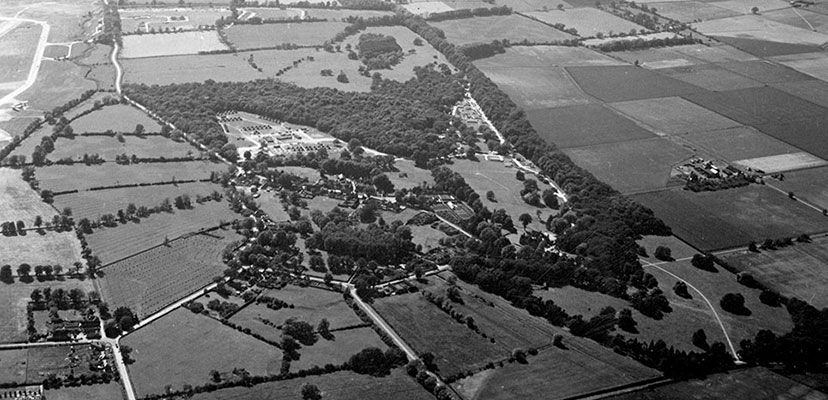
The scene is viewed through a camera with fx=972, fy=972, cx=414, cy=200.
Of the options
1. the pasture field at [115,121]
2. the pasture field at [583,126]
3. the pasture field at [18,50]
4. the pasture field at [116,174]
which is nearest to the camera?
the pasture field at [116,174]

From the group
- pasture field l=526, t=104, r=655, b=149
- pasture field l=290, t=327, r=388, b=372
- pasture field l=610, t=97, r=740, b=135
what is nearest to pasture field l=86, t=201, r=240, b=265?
pasture field l=290, t=327, r=388, b=372

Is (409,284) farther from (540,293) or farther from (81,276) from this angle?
(81,276)

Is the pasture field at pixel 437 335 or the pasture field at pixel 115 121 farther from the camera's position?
the pasture field at pixel 115 121

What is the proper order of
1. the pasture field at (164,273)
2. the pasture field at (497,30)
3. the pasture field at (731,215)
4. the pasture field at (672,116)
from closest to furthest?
the pasture field at (164,273) → the pasture field at (731,215) → the pasture field at (672,116) → the pasture field at (497,30)

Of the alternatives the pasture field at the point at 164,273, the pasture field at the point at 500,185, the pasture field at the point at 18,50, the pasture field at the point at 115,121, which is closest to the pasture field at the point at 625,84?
the pasture field at the point at 500,185

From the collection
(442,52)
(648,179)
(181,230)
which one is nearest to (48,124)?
(181,230)

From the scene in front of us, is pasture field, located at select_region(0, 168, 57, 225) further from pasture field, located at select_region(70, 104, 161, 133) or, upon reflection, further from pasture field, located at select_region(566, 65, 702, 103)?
pasture field, located at select_region(566, 65, 702, 103)

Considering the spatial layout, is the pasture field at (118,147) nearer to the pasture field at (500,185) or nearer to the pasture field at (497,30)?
the pasture field at (500,185)
